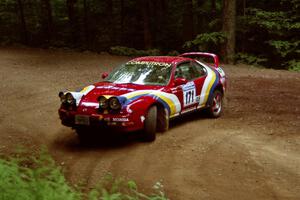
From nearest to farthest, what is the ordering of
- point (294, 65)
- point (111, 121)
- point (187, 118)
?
point (111, 121), point (187, 118), point (294, 65)

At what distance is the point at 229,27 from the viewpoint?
2294 cm

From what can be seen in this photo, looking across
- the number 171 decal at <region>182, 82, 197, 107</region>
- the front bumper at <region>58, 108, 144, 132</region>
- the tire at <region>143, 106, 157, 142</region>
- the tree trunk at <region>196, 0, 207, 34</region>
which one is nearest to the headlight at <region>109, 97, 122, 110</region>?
the front bumper at <region>58, 108, 144, 132</region>

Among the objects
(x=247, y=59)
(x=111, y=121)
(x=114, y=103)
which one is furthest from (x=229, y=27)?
(x=111, y=121)

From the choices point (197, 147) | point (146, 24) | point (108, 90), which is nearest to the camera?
point (197, 147)

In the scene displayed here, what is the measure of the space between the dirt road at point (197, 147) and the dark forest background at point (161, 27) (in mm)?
8020

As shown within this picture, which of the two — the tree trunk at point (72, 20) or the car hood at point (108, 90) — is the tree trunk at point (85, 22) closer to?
the tree trunk at point (72, 20)

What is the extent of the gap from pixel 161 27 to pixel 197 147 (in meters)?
22.5

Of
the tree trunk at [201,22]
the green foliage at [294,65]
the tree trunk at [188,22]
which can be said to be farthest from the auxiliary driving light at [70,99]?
the tree trunk at [201,22]

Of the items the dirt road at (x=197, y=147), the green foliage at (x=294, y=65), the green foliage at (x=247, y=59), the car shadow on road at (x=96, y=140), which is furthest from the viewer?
the green foliage at (x=247, y=59)

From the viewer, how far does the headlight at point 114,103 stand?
393 inches

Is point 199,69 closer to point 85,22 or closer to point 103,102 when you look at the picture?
point 103,102

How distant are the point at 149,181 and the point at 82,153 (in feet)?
6.42

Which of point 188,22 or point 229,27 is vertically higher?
point 229,27

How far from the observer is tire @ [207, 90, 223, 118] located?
1277 cm
